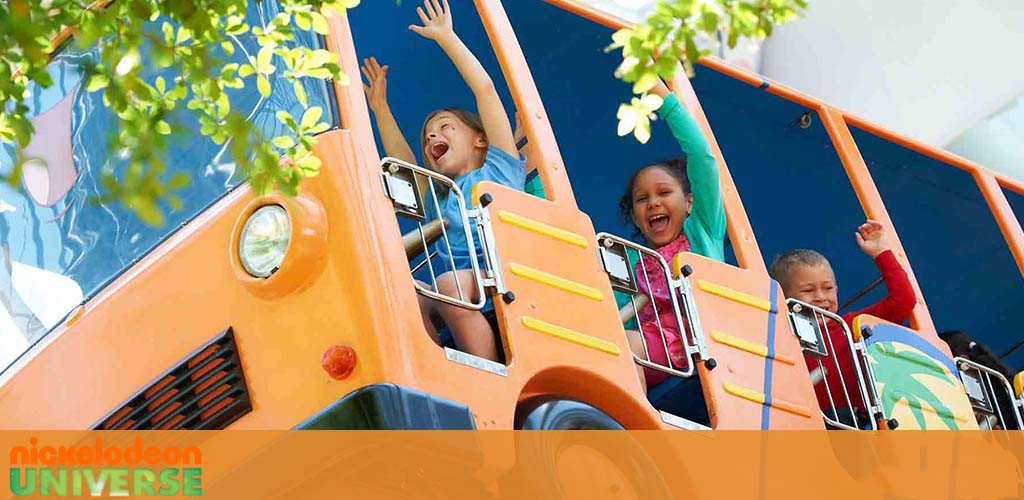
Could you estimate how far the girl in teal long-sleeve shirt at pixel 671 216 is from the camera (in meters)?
4.95

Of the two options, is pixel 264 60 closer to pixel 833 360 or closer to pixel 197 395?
pixel 197 395

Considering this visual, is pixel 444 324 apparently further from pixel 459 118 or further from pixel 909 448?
pixel 909 448

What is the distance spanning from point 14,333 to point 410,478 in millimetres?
1684

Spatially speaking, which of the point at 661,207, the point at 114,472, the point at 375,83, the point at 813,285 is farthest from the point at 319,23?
the point at 813,285

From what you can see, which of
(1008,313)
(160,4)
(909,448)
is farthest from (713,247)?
(1008,313)

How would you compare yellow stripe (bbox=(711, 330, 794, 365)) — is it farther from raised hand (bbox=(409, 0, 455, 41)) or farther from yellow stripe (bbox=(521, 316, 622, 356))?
raised hand (bbox=(409, 0, 455, 41))

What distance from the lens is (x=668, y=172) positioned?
19.5 feet

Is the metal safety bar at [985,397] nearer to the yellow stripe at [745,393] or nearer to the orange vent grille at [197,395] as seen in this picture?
the yellow stripe at [745,393]

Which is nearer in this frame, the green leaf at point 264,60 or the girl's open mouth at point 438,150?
the green leaf at point 264,60

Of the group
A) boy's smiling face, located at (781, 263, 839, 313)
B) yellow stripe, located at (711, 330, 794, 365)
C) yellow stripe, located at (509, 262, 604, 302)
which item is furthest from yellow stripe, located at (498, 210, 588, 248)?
boy's smiling face, located at (781, 263, 839, 313)

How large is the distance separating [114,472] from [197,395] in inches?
12.0

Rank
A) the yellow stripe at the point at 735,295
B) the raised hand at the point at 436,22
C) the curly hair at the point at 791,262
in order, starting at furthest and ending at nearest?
1. the curly hair at the point at 791,262
2. the raised hand at the point at 436,22
3. the yellow stripe at the point at 735,295

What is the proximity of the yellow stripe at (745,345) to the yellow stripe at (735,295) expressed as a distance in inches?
6.1

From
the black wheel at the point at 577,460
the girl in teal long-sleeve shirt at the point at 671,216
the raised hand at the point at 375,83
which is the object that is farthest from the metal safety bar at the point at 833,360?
the raised hand at the point at 375,83
